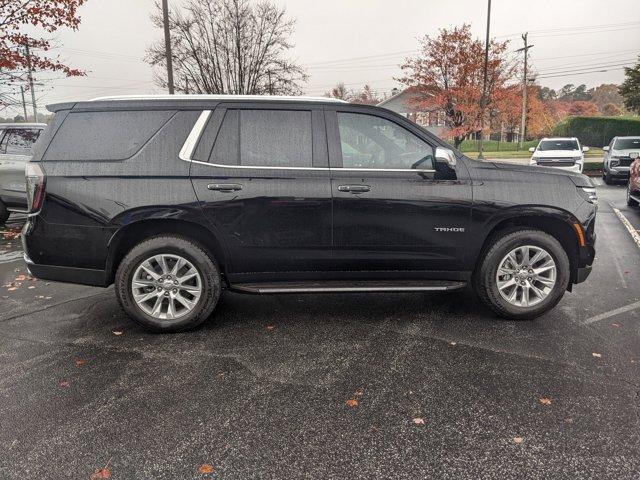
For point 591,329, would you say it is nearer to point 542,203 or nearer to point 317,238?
point 542,203

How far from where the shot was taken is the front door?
421 cm

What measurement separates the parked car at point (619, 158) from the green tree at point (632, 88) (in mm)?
35467

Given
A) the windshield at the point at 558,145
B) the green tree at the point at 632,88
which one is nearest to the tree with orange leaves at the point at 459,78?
the windshield at the point at 558,145

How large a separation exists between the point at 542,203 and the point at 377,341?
1.92m

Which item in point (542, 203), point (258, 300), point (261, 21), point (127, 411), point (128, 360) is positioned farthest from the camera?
point (261, 21)

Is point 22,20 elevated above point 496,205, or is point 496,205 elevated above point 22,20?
point 22,20

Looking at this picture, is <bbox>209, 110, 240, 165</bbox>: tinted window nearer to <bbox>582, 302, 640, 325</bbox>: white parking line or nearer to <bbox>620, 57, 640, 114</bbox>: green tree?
<bbox>582, 302, 640, 325</bbox>: white parking line

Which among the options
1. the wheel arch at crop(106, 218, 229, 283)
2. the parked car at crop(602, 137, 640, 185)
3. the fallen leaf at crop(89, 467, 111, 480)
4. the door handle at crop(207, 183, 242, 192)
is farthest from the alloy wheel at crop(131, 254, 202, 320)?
the parked car at crop(602, 137, 640, 185)

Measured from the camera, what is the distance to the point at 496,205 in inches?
169

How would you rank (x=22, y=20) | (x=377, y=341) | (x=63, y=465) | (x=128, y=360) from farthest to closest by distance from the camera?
1. (x=22, y=20)
2. (x=377, y=341)
3. (x=128, y=360)
4. (x=63, y=465)

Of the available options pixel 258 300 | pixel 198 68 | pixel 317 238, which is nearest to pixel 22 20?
pixel 258 300

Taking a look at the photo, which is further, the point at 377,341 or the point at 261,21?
the point at 261,21

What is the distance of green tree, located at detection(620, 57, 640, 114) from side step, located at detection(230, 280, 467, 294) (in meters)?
52.8

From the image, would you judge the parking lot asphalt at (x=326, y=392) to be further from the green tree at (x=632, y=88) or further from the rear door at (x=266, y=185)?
the green tree at (x=632, y=88)
